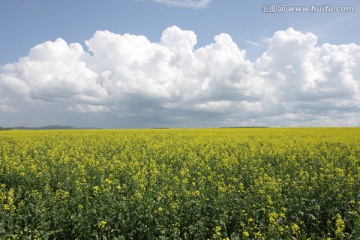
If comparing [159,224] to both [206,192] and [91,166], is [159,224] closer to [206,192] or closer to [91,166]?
[206,192]

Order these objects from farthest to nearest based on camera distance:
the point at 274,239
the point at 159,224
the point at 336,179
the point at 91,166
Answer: the point at 91,166 → the point at 336,179 → the point at 159,224 → the point at 274,239

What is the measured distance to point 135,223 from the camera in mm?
8062

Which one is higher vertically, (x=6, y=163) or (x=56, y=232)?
Answer: (x=6, y=163)

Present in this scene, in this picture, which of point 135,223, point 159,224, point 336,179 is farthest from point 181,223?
point 336,179

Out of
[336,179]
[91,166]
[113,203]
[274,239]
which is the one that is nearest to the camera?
[274,239]

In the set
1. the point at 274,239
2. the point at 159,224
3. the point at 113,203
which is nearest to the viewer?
the point at 274,239

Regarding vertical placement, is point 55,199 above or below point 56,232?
above

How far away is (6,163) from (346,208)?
46.4ft

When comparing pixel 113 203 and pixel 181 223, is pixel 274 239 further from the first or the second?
pixel 113 203

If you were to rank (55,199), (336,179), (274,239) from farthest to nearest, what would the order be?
(336,179) → (55,199) → (274,239)

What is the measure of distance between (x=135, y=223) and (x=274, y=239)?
3526mm

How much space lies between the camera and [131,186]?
1118cm

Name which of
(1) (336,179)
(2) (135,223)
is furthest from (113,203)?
(1) (336,179)

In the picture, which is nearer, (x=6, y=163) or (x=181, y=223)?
(x=181, y=223)
